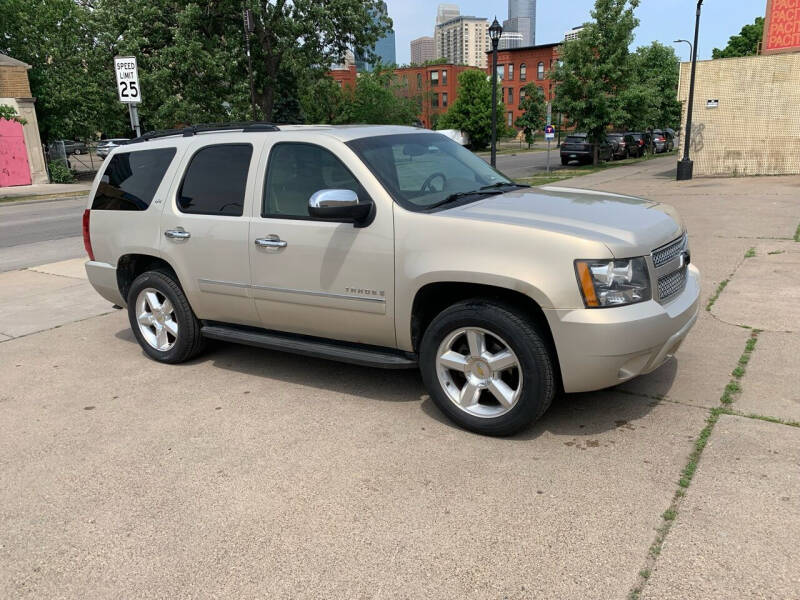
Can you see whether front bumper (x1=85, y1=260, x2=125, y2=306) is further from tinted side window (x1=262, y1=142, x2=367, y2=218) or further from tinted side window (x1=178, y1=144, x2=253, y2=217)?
tinted side window (x1=262, y1=142, x2=367, y2=218)

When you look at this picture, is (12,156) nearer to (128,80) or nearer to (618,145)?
(128,80)

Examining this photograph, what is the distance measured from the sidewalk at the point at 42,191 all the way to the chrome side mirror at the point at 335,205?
78.1 ft

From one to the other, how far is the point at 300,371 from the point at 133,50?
29062 millimetres

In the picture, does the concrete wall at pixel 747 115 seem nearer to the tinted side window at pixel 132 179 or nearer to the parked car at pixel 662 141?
the tinted side window at pixel 132 179

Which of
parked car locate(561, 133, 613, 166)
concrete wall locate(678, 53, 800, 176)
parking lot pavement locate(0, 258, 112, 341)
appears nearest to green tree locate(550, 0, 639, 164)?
parked car locate(561, 133, 613, 166)

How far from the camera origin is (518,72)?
287 feet

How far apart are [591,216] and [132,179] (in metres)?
3.67

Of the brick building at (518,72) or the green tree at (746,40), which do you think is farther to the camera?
the brick building at (518,72)

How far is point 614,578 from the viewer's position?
2.67 m

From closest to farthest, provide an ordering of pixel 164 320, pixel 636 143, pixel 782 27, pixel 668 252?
1. pixel 668 252
2. pixel 164 320
3. pixel 782 27
4. pixel 636 143

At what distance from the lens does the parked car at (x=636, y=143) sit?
38.6 meters

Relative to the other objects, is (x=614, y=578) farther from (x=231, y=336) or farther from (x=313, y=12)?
(x=313, y=12)

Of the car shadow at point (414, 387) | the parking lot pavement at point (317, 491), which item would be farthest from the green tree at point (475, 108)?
the parking lot pavement at point (317, 491)

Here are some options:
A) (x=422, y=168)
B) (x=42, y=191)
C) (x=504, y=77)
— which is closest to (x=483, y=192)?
(x=422, y=168)
